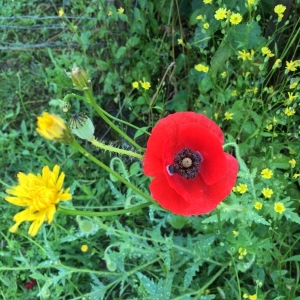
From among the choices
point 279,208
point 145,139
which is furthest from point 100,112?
point 145,139

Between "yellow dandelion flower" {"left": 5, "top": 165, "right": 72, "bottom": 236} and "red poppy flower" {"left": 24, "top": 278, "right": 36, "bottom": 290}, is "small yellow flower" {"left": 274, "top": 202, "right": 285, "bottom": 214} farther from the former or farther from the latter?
"red poppy flower" {"left": 24, "top": 278, "right": 36, "bottom": 290}

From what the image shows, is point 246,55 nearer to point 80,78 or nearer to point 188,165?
point 188,165

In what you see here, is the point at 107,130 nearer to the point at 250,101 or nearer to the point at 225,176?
the point at 250,101

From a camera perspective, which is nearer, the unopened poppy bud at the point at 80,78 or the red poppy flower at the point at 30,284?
the unopened poppy bud at the point at 80,78

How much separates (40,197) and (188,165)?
13.4 inches

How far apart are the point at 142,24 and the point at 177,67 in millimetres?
212

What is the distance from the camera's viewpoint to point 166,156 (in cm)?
102

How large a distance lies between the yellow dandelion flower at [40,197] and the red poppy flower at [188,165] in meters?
0.18

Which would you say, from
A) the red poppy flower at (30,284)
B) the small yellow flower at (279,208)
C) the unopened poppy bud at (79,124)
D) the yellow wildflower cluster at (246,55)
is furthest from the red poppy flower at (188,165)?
the red poppy flower at (30,284)

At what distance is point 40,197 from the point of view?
0.93 metres

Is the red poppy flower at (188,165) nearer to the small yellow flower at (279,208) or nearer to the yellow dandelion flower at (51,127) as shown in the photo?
the yellow dandelion flower at (51,127)

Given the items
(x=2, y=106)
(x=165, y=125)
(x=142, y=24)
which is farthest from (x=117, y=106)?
(x=165, y=125)

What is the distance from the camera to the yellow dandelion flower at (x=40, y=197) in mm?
921

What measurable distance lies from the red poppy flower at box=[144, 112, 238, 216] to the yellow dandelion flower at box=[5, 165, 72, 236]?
183 mm
